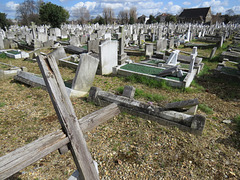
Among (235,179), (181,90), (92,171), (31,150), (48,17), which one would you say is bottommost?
(235,179)

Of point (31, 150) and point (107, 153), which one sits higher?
point (31, 150)

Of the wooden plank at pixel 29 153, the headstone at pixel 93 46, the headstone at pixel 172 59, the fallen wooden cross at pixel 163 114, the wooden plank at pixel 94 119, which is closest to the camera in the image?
the wooden plank at pixel 29 153

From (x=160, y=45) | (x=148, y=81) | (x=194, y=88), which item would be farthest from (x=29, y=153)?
(x=160, y=45)

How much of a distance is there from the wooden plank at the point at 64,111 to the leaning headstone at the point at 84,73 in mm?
3606

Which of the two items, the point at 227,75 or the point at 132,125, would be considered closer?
the point at 132,125

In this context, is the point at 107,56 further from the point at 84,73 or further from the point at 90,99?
the point at 90,99

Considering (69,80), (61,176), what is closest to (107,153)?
(61,176)

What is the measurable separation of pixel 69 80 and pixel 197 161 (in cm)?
585

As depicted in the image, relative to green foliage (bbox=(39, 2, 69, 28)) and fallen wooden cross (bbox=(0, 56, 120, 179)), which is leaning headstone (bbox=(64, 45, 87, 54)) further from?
green foliage (bbox=(39, 2, 69, 28))

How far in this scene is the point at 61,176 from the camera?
2635 millimetres

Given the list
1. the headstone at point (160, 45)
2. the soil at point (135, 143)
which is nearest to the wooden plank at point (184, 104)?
the soil at point (135, 143)

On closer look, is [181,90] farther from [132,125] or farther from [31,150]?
[31,150]

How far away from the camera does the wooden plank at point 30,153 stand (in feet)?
5.27

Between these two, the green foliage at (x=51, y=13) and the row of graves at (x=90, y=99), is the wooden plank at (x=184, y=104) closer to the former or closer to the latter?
the row of graves at (x=90, y=99)
